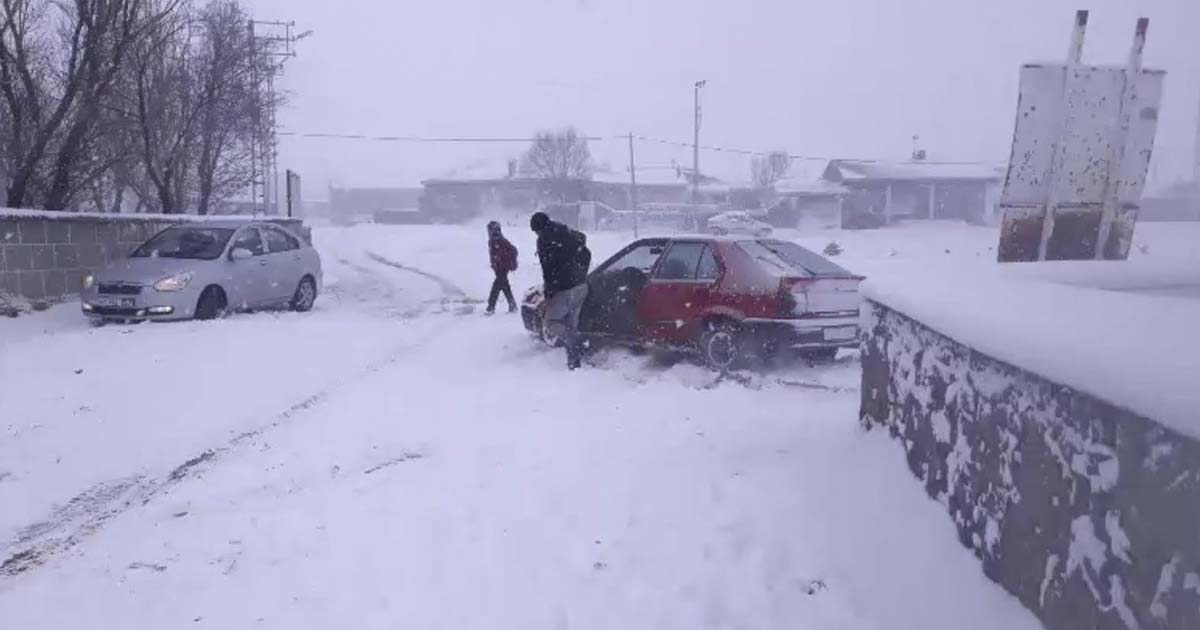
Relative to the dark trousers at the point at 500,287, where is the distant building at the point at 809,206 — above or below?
above

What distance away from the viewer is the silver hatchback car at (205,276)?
1166 cm

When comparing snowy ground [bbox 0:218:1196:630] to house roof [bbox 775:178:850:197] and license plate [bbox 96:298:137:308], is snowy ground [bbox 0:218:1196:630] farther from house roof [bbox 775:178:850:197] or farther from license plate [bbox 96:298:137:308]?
house roof [bbox 775:178:850:197]

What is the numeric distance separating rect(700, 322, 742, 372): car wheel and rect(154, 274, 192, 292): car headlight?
7.44 meters

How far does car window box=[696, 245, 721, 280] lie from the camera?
28.3ft

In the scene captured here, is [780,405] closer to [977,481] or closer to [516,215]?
[977,481]

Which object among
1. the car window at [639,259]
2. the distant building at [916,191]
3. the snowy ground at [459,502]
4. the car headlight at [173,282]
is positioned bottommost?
the snowy ground at [459,502]

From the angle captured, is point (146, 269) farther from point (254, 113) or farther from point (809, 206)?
point (809, 206)

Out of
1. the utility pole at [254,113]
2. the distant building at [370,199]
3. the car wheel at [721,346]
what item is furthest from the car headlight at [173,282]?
the distant building at [370,199]

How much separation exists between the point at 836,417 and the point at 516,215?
179ft

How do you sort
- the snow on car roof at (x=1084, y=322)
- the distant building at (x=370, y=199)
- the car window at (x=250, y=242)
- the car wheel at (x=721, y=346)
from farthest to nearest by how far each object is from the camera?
the distant building at (x=370, y=199), the car window at (x=250, y=242), the car wheel at (x=721, y=346), the snow on car roof at (x=1084, y=322)

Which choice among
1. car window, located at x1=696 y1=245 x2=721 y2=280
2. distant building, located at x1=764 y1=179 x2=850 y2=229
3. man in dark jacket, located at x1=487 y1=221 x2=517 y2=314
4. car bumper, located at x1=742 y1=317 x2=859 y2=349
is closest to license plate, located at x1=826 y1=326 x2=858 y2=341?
car bumper, located at x1=742 y1=317 x2=859 y2=349

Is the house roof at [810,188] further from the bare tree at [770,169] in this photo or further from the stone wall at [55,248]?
the stone wall at [55,248]

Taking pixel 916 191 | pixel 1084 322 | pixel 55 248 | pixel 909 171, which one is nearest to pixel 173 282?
pixel 55 248

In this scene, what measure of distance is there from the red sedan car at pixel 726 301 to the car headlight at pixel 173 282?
5.92 m
